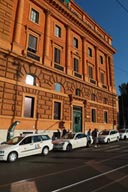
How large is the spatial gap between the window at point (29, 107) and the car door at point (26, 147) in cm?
651

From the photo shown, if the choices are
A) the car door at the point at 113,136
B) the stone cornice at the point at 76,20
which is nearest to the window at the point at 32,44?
the stone cornice at the point at 76,20

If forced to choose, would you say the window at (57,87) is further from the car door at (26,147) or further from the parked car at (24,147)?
the car door at (26,147)

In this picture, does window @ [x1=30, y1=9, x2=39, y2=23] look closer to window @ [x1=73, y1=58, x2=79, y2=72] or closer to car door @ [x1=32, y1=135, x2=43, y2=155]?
window @ [x1=73, y1=58, x2=79, y2=72]

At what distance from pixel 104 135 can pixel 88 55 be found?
1379 cm

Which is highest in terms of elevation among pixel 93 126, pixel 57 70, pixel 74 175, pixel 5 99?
pixel 57 70

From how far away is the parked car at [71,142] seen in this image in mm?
16141

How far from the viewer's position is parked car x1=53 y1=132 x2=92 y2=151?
53.0ft

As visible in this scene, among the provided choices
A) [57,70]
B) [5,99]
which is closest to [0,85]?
[5,99]

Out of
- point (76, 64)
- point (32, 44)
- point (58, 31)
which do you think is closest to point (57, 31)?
point (58, 31)

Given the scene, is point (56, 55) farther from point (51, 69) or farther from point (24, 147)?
point (24, 147)

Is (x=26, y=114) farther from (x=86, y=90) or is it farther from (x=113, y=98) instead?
(x=113, y=98)

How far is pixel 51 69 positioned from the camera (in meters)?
23.0

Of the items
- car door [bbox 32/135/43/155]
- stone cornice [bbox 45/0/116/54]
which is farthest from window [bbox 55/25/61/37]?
car door [bbox 32/135/43/155]

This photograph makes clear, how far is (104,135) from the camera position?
2358 cm
